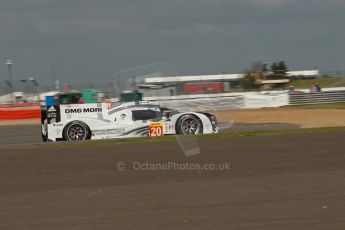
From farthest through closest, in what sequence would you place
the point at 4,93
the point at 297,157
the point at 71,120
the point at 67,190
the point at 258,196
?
the point at 4,93, the point at 71,120, the point at 297,157, the point at 67,190, the point at 258,196

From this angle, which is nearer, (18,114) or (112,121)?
(112,121)

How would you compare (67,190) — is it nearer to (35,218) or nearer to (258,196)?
(35,218)

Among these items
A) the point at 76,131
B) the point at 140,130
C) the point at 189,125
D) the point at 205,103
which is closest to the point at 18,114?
the point at 205,103

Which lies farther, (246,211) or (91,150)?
(91,150)

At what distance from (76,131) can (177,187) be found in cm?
930

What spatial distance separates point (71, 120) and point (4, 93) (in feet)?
84.8

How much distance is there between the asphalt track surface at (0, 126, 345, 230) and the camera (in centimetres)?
628

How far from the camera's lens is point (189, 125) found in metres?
16.5

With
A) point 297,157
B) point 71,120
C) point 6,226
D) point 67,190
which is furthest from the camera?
point 71,120

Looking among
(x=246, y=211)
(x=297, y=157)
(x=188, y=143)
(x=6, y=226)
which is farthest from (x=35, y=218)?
(x=188, y=143)

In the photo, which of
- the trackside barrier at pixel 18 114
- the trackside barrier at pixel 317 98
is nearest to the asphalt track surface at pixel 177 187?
the trackside barrier at pixel 18 114

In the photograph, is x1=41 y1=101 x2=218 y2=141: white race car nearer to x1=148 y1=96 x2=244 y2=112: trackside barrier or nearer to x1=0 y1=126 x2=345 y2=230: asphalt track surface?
x1=0 y1=126 x2=345 y2=230: asphalt track surface

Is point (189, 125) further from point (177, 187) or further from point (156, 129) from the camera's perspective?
point (177, 187)

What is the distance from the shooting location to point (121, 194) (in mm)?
7707
